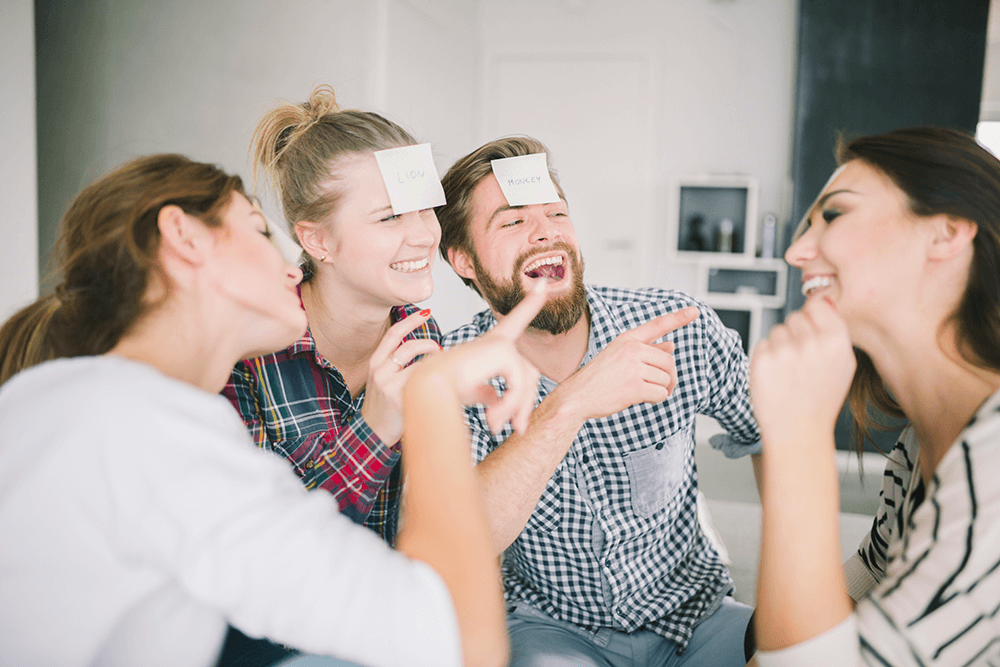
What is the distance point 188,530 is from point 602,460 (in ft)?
3.03

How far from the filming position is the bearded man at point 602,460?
110cm

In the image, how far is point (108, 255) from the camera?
76 centimetres

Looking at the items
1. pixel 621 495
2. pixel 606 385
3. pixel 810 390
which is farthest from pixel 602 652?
pixel 810 390

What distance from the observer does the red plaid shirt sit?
3.81 feet

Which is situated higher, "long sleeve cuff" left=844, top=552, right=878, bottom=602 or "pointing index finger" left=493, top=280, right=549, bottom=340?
"pointing index finger" left=493, top=280, right=549, bottom=340

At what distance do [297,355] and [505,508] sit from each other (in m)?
0.54

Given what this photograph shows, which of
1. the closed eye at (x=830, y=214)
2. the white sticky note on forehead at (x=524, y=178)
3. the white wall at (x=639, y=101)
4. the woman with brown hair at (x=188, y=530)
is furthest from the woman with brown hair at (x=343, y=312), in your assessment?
the white wall at (x=639, y=101)

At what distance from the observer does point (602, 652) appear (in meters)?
1.27

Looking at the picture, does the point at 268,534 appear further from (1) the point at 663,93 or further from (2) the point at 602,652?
(1) the point at 663,93

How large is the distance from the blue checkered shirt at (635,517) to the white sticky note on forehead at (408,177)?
46 centimetres

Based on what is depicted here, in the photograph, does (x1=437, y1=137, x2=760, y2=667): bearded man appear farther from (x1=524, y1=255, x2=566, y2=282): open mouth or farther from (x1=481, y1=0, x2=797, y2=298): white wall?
(x1=481, y1=0, x2=797, y2=298): white wall

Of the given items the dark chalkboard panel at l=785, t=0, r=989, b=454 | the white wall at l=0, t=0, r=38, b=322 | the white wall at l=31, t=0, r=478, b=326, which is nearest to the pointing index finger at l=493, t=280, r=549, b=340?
the white wall at l=0, t=0, r=38, b=322

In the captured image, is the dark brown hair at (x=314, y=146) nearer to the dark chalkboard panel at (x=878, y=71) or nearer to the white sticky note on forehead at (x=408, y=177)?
the white sticky note on forehead at (x=408, y=177)

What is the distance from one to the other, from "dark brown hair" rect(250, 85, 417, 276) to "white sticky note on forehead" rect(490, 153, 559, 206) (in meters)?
0.23
